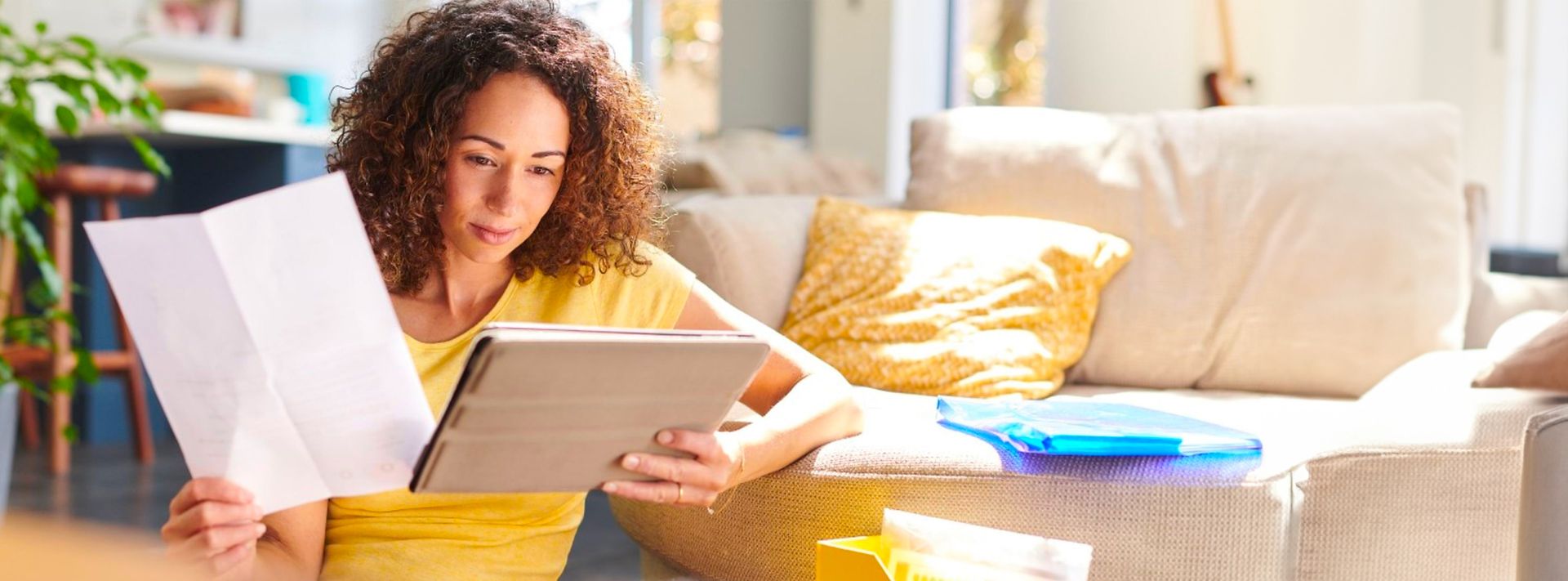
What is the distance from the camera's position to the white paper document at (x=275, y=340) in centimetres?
93

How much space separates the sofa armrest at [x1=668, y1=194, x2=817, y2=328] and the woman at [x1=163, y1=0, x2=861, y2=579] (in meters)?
0.66

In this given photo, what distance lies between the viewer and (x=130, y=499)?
331 cm

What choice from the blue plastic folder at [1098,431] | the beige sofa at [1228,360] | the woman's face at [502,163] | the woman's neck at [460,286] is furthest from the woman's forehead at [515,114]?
the blue plastic folder at [1098,431]

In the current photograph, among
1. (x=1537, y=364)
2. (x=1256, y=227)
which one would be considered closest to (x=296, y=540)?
(x=1537, y=364)

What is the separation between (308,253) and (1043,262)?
140 centimetres

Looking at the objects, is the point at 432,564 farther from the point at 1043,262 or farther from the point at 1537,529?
the point at 1043,262

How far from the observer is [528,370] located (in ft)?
3.23

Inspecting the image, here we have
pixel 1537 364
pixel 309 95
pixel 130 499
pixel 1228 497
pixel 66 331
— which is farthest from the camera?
pixel 309 95

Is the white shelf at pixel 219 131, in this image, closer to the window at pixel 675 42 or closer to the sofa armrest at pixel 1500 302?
the sofa armrest at pixel 1500 302

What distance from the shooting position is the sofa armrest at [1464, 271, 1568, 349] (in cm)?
229

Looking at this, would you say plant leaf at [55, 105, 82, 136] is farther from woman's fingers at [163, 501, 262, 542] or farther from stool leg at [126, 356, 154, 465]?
stool leg at [126, 356, 154, 465]

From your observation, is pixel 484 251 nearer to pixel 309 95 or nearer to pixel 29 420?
pixel 29 420

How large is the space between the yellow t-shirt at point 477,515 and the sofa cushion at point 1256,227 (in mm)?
1038

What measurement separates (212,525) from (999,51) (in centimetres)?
507
